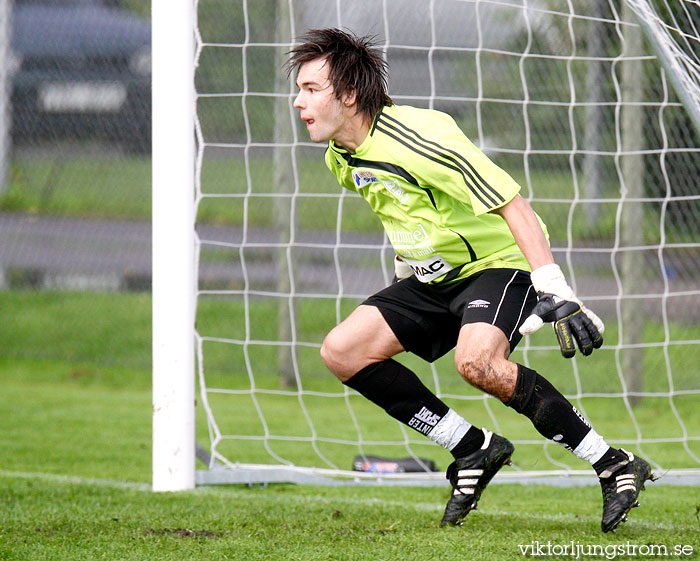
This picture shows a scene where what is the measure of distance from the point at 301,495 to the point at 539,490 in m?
1.13

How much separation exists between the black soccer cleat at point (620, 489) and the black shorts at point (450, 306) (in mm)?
557

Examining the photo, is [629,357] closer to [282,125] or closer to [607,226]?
[607,226]

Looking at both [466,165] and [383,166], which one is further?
[383,166]

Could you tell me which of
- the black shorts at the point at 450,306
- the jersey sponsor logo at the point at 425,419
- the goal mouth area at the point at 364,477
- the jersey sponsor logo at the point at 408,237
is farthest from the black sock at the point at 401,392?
the goal mouth area at the point at 364,477

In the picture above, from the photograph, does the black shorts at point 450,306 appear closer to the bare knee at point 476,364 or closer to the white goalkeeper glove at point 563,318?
the bare knee at point 476,364

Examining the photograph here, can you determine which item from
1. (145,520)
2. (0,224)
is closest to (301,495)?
(145,520)

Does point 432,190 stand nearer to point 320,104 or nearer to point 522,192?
point 320,104

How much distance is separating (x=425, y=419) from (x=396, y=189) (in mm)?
894

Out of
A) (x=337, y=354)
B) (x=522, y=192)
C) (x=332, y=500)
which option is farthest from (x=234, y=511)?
(x=522, y=192)

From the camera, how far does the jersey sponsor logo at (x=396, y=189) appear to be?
3.17 m

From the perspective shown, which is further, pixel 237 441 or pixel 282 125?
pixel 282 125

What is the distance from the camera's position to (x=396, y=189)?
3.17 m

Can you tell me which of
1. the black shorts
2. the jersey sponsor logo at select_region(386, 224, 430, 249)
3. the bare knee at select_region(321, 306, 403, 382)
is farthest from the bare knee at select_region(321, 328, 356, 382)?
the jersey sponsor logo at select_region(386, 224, 430, 249)

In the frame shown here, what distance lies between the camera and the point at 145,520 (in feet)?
11.5
